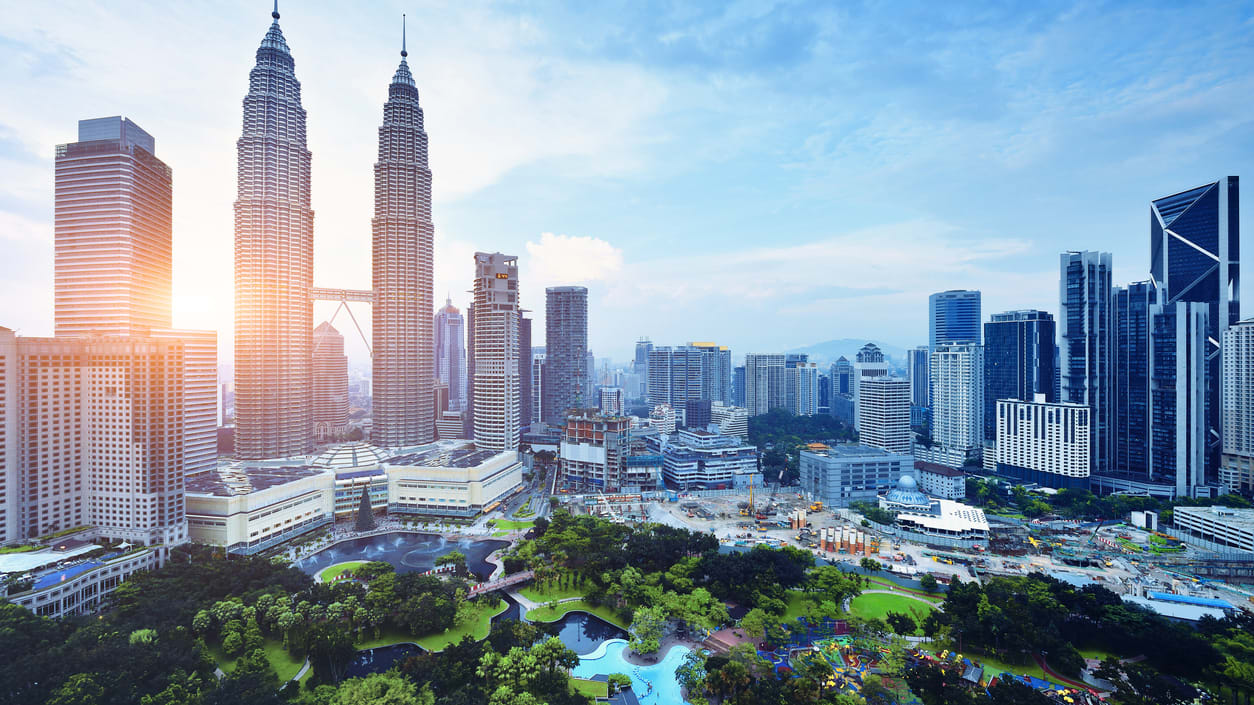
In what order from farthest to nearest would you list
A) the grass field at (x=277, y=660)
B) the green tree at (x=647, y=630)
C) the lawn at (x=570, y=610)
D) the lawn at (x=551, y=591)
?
the lawn at (x=551, y=591)
the lawn at (x=570, y=610)
the green tree at (x=647, y=630)
the grass field at (x=277, y=660)

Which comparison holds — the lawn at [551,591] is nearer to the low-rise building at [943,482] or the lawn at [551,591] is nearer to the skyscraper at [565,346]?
the low-rise building at [943,482]

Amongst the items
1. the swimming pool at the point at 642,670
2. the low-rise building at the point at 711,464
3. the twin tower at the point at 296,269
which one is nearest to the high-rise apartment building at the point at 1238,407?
the low-rise building at the point at 711,464


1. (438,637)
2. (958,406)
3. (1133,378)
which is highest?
(1133,378)

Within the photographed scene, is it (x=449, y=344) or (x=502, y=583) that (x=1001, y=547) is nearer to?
(x=502, y=583)

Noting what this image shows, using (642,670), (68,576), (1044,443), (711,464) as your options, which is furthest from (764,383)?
(68,576)

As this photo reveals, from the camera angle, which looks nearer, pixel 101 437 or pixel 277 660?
pixel 277 660

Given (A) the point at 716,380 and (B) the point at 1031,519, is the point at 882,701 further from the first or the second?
(A) the point at 716,380

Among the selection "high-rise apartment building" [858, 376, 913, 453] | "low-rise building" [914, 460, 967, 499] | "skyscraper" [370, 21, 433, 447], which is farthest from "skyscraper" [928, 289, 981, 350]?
"skyscraper" [370, 21, 433, 447]
